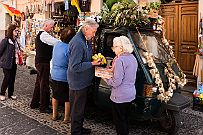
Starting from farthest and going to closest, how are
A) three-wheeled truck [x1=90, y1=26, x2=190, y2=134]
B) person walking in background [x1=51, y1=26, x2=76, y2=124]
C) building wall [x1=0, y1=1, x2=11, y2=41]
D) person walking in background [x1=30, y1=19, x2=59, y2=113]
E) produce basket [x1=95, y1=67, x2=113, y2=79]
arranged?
building wall [x1=0, y1=1, x2=11, y2=41], person walking in background [x1=30, y1=19, x2=59, y2=113], person walking in background [x1=51, y1=26, x2=76, y2=124], three-wheeled truck [x1=90, y1=26, x2=190, y2=134], produce basket [x1=95, y1=67, x2=113, y2=79]

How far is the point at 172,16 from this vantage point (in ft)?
28.9

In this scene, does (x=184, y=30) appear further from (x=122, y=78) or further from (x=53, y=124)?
(x=122, y=78)

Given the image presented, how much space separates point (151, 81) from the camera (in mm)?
4703

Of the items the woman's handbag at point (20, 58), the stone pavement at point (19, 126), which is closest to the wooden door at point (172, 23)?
the woman's handbag at point (20, 58)

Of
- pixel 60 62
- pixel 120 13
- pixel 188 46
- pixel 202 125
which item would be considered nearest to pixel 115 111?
pixel 60 62

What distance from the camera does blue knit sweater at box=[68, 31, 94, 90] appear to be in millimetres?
4285

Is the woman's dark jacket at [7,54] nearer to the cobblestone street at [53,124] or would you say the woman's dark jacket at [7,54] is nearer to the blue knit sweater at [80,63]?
the cobblestone street at [53,124]

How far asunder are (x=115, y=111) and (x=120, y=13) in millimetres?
1775

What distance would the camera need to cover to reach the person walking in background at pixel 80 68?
430cm

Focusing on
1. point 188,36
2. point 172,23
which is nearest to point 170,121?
point 188,36

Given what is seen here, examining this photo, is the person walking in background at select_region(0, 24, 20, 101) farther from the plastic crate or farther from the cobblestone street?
the plastic crate

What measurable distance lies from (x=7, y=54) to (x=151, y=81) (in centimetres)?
386

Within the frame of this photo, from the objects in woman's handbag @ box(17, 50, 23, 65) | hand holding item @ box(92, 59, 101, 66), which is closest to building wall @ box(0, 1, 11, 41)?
woman's handbag @ box(17, 50, 23, 65)

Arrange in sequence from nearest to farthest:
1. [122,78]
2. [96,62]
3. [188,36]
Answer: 1. [122,78]
2. [96,62]
3. [188,36]
